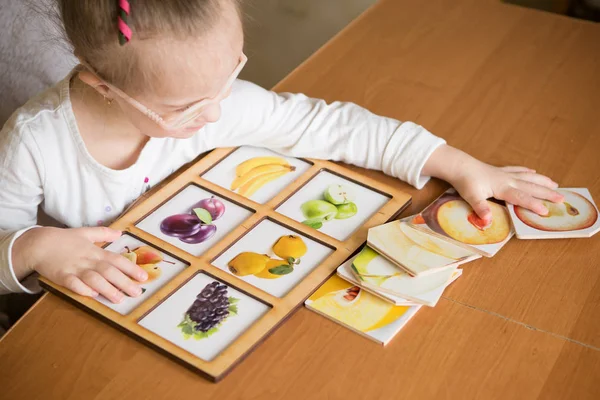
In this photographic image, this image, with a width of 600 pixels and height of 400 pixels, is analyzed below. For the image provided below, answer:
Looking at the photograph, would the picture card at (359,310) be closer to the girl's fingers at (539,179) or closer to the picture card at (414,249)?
the picture card at (414,249)

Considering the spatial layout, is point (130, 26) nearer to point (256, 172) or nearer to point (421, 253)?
point (256, 172)

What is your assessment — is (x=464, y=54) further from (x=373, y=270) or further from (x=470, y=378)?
(x=470, y=378)

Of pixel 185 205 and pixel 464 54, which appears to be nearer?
pixel 185 205

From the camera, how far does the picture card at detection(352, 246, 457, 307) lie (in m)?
0.88

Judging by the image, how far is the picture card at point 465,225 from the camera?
962 millimetres

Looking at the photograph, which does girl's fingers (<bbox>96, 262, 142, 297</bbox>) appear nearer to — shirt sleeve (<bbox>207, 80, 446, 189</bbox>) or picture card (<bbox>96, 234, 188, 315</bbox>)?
picture card (<bbox>96, 234, 188, 315</bbox>)

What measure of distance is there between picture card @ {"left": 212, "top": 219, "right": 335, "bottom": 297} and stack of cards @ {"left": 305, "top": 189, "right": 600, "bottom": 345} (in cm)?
4

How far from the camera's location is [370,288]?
2.94 ft

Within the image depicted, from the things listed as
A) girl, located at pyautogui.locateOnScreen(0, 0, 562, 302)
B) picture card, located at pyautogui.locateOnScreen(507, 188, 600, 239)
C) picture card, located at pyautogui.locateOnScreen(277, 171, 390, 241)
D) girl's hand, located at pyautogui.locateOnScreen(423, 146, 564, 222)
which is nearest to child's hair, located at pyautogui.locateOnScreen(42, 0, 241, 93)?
girl, located at pyautogui.locateOnScreen(0, 0, 562, 302)

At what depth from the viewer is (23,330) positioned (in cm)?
87

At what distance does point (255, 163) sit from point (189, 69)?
0.25m

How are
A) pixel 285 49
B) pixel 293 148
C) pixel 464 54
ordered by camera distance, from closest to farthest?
pixel 293 148, pixel 464 54, pixel 285 49

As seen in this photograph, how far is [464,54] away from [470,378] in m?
0.73

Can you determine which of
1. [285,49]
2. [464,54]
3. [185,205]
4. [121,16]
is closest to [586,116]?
[464,54]
